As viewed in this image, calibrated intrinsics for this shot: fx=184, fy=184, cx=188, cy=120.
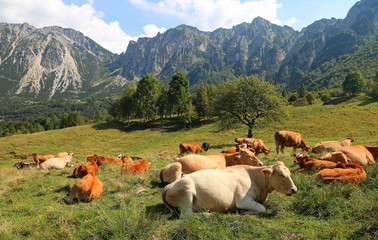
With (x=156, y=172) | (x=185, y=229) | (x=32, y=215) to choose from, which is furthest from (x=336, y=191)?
(x=32, y=215)

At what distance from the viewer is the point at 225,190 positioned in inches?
202

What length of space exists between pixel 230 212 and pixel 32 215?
5.96m

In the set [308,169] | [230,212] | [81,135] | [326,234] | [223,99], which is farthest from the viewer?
[81,135]

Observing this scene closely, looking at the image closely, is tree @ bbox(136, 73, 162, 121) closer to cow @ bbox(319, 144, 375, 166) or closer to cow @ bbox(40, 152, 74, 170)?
cow @ bbox(40, 152, 74, 170)

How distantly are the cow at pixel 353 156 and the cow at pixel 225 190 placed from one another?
536 centimetres

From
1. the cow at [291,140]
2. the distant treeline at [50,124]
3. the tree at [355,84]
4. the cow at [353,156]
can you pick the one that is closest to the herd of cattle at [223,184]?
the cow at [353,156]

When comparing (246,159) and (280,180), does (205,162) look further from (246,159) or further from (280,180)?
(280,180)

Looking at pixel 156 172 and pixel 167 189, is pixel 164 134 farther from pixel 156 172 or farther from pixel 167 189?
pixel 167 189

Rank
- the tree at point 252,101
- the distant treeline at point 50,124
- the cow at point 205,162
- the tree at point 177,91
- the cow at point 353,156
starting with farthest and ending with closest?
the distant treeline at point 50,124
the tree at point 177,91
the tree at point 252,101
the cow at point 353,156
the cow at point 205,162

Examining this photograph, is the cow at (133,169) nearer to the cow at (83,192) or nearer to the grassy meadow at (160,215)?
the grassy meadow at (160,215)

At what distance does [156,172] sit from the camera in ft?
29.7

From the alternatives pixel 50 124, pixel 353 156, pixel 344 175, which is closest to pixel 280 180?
pixel 344 175

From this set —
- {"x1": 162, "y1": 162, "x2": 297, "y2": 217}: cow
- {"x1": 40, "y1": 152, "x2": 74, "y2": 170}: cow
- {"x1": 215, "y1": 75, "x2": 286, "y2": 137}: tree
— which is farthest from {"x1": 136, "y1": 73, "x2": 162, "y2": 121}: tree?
{"x1": 162, "y1": 162, "x2": 297, "y2": 217}: cow

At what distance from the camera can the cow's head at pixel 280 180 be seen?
5.11m
